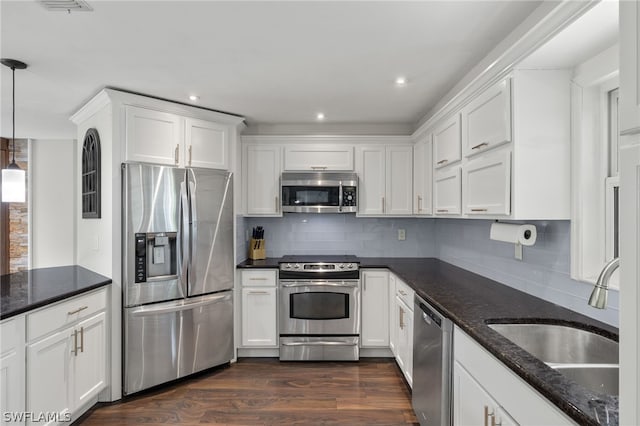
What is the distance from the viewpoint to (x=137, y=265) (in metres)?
2.68

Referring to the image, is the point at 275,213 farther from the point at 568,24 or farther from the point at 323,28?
the point at 568,24

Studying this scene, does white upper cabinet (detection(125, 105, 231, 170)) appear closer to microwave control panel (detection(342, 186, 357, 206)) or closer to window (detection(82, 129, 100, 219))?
window (detection(82, 129, 100, 219))

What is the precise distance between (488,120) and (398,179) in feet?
5.56

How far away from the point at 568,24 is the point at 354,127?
2.48 meters

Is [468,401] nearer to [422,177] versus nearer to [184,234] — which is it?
[422,177]

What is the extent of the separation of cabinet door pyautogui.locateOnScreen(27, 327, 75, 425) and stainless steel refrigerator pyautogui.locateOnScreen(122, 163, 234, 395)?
500 mm

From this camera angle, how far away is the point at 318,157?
365cm

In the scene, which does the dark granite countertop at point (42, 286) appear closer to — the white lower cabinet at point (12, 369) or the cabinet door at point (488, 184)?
the white lower cabinet at point (12, 369)

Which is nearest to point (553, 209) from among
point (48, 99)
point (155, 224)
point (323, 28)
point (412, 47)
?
point (412, 47)

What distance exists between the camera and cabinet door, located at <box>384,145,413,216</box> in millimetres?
3668

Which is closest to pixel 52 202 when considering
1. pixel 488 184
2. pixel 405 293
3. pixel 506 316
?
pixel 405 293

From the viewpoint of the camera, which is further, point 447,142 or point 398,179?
point 398,179

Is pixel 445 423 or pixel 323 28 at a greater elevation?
pixel 323 28

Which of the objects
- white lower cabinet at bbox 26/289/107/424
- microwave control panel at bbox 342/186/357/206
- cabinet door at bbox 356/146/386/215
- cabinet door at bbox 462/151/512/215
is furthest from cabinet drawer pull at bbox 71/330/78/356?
cabinet door at bbox 462/151/512/215
